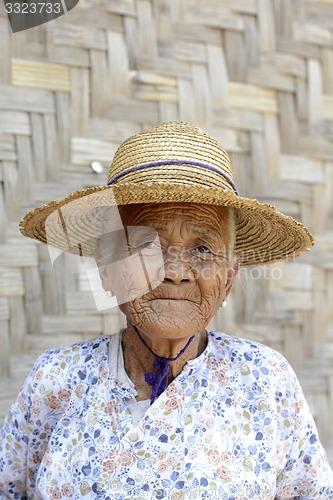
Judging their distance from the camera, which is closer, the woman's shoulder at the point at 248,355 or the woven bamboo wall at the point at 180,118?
the woman's shoulder at the point at 248,355

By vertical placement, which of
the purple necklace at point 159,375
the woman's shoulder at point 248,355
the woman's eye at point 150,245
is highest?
the woman's eye at point 150,245

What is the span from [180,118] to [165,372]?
4.05 feet

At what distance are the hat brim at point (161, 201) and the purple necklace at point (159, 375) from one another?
311 mm

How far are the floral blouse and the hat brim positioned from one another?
0.26 metres

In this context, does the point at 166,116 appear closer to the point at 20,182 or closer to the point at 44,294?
the point at 20,182

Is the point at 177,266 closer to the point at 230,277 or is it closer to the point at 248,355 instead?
the point at 230,277

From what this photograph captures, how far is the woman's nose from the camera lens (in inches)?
62.1

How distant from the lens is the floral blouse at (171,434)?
1.64 metres

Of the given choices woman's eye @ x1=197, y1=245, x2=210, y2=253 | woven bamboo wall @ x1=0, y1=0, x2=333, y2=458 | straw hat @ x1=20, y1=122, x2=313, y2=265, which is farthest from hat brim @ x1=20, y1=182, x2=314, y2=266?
woven bamboo wall @ x1=0, y1=0, x2=333, y2=458

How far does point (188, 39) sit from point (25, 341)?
124 centimetres
